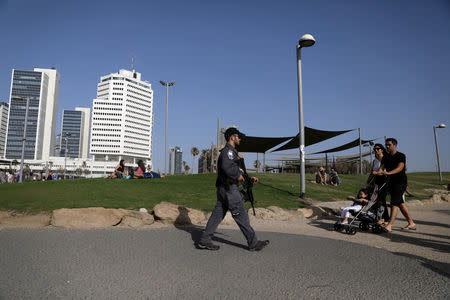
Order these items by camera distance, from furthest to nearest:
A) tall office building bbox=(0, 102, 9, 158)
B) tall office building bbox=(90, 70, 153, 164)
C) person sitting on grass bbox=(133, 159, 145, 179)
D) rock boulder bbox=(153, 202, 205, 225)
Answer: tall office building bbox=(0, 102, 9, 158), tall office building bbox=(90, 70, 153, 164), person sitting on grass bbox=(133, 159, 145, 179), rock boulder bbox=(153, 202, 205, 225)

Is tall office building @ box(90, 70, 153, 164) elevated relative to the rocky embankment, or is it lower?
elevated

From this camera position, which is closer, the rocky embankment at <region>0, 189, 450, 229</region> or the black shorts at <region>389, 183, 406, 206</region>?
the rocky embankment at <region>0, 189, 450, 229</region>

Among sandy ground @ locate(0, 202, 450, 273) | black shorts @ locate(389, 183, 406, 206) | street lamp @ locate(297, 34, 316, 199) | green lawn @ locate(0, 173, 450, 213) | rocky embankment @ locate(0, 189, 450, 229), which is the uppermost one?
street lamp @ locate(297, 34, 316, 199)

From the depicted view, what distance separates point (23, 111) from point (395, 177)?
6946 inches

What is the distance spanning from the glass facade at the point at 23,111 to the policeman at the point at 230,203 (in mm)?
161230

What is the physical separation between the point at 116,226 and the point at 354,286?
440cm

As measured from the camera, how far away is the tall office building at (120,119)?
145250mm

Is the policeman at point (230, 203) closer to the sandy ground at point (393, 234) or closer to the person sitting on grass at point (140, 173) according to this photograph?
the sandy ground at point (393, 234)

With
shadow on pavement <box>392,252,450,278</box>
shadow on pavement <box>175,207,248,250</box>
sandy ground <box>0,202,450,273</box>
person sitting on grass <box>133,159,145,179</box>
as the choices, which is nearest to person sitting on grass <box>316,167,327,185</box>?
sandy ground <box>0,202,450,273</box>

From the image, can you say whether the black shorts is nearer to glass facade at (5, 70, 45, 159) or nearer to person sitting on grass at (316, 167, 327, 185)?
person sitting on grass at (316, 167, 327, 185)

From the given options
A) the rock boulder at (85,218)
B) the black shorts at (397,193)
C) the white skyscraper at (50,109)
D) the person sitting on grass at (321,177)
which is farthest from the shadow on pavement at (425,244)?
the white skyscraper at (50,109)

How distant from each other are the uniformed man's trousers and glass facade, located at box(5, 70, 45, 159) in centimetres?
16123

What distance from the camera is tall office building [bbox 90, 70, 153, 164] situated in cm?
14525

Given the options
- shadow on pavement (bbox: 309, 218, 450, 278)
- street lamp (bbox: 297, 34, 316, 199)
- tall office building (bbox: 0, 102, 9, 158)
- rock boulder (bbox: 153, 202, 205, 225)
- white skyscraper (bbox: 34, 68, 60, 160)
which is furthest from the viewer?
tall office building (bbox: 0, 102, 9, 158)
